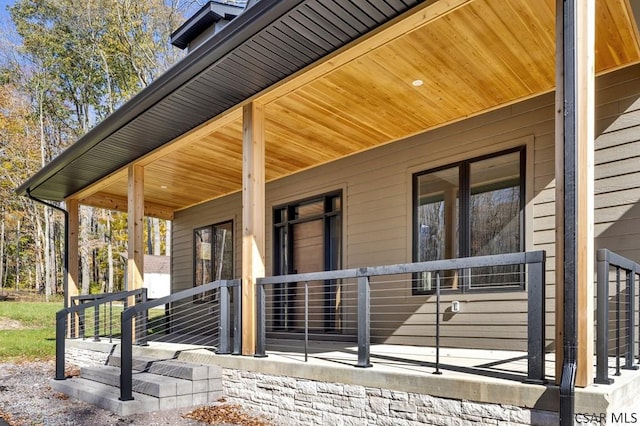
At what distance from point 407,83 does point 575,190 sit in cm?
226

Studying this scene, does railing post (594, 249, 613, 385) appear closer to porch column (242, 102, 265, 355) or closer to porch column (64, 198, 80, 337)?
porch column (242, 102, 265, 355)

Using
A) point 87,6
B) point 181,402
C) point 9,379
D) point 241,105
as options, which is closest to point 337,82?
point 241,105

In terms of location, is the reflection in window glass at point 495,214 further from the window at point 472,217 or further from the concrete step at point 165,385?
the concrete step at point 165,385

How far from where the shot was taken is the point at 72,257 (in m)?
8.68

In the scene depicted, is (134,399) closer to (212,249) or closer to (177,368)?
(177,368)

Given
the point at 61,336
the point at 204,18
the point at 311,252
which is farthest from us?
the point at 311,252

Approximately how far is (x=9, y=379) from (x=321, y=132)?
5730mm

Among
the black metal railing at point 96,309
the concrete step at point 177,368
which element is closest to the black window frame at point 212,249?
the black metal railing at point 96,309

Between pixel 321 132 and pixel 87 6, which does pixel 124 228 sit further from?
pixel 321 132

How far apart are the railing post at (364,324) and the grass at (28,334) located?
7.49 metres

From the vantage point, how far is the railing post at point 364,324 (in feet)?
12.5

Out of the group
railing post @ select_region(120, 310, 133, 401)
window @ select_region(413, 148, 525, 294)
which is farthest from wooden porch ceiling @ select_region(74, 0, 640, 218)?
railing post @ select_region(120, 310, 133, 401)

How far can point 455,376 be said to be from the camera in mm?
3256

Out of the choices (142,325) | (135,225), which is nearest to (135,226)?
(135,225)
